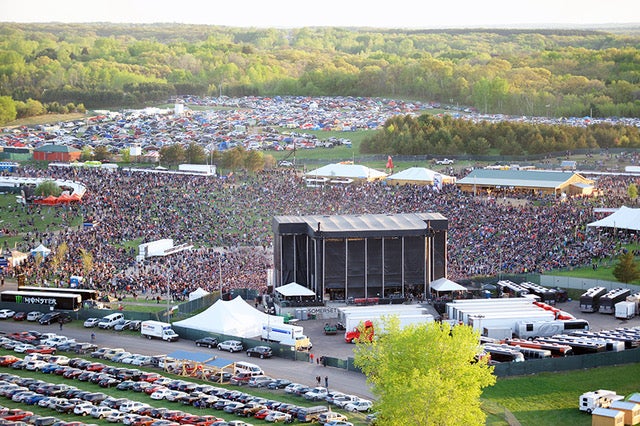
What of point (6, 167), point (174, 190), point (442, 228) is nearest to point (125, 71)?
point (6, 167)

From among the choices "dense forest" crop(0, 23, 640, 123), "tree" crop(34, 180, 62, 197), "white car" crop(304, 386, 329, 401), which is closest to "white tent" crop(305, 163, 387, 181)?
"tree" crop(34, 180, 62, 197)

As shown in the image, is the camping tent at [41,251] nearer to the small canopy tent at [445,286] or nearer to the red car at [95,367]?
the red car at [95,367]

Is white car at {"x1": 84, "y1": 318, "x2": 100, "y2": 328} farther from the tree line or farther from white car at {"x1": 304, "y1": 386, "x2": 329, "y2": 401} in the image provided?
the tree line

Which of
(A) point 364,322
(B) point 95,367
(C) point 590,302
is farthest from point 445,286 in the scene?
(B) point 95,367

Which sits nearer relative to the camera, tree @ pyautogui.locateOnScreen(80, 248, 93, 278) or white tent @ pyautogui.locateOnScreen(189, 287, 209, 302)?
white tent @ pyautogui.locateOnScreen(189, 287, 209, 302)

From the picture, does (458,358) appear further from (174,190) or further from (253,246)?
(174,190)
